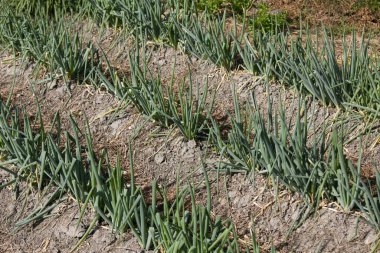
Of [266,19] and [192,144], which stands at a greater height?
[266,19]

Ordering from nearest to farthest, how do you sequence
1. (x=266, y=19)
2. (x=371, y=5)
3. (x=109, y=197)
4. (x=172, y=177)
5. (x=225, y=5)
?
1. (x=109, y=197)
2. (x=172, y=177)
3. (x=266, y=19)
4. (x=371, y=5)
5. (x=225, y=5)

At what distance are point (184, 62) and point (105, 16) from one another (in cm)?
64

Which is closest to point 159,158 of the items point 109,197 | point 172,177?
point 172,177

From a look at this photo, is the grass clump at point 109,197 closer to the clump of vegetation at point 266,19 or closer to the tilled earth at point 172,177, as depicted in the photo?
the tilled earth at point 172,177

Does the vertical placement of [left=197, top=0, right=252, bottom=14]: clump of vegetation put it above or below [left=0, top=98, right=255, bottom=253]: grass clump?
above

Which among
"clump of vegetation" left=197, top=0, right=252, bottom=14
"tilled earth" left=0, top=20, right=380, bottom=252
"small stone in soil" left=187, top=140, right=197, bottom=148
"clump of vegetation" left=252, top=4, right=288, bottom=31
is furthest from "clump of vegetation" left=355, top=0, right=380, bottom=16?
"small stone in soil" left=187, top=140, right=197, bottom=148

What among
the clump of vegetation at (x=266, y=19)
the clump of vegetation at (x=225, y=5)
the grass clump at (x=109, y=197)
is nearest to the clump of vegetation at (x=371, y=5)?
the clump of vegetation at (x=266, y=19)

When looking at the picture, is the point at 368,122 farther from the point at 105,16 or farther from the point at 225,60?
the point at 105,16

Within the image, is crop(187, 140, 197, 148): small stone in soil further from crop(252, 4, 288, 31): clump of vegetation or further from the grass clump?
crop(252, 4, 288, 31): clump of vegetation

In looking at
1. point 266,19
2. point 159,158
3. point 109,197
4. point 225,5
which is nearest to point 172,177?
point 159,158

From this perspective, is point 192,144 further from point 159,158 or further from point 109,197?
point 109,197

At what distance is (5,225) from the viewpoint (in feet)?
11.3

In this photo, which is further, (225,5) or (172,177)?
(225,5)

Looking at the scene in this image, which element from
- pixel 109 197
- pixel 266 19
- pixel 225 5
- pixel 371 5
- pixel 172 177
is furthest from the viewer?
pixel 225 5
